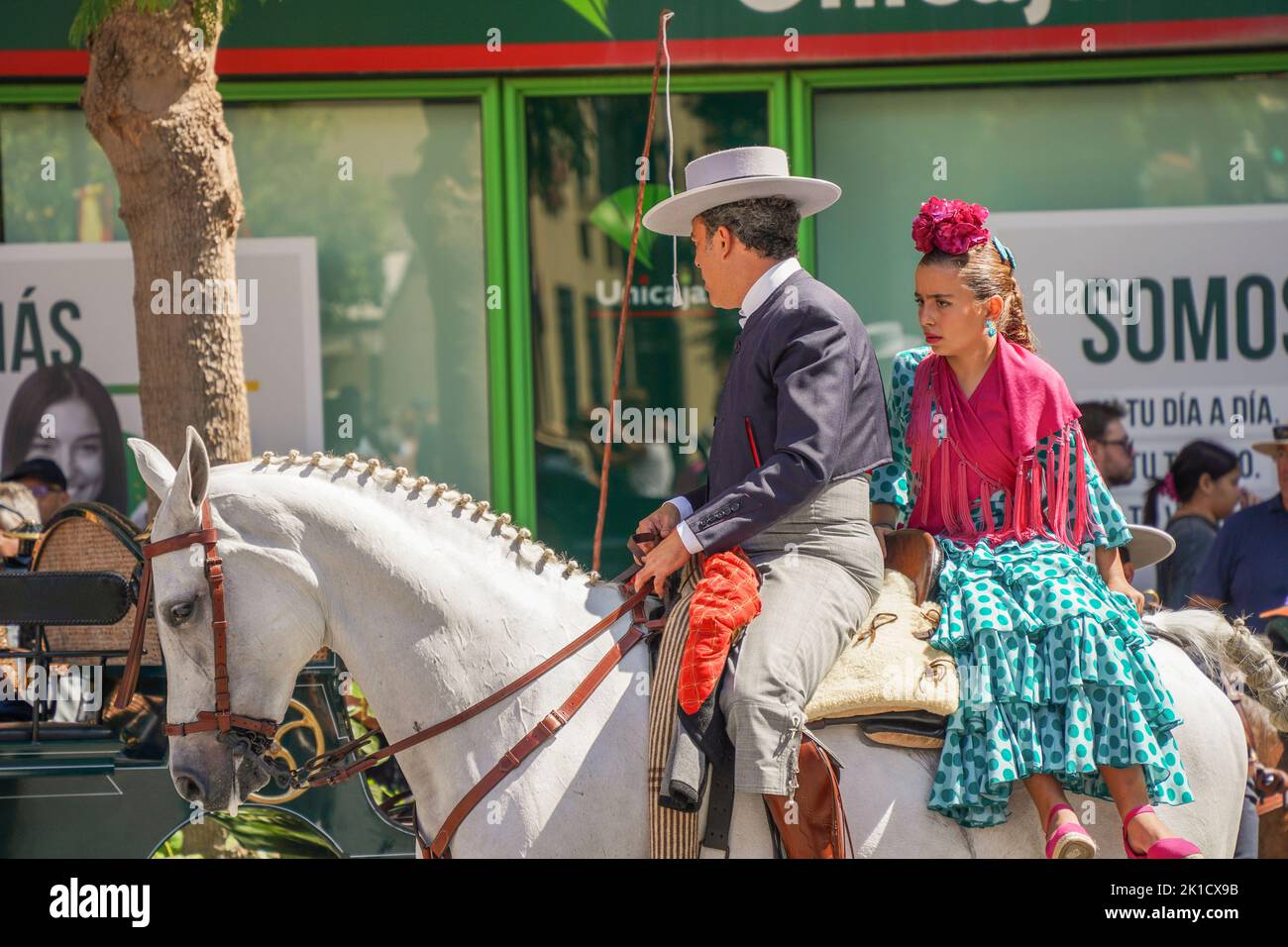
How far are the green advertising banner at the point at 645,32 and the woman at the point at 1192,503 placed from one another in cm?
232

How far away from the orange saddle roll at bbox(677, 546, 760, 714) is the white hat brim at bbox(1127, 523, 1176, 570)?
157cm

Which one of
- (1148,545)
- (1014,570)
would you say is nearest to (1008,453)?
(1014,570)

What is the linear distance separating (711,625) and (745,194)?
117 cm

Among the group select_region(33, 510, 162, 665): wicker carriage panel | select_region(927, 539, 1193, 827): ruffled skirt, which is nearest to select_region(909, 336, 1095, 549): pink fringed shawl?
select_region(927, 539, 1193, 827): ruffled skirt

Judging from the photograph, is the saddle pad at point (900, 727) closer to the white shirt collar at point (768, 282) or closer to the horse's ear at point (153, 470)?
the white shirt collar at point (768, 282)

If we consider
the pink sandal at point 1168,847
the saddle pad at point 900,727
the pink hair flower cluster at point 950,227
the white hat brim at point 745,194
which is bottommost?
the pink sandal at point 1168,847

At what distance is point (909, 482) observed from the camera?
3963 mm

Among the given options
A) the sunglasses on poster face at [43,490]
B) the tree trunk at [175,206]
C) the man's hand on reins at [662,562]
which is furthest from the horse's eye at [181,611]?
the sunglasses on poster face at [43,490]

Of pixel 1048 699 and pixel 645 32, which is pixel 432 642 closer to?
pixel 1048 699

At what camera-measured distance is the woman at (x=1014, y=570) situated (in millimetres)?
3182
